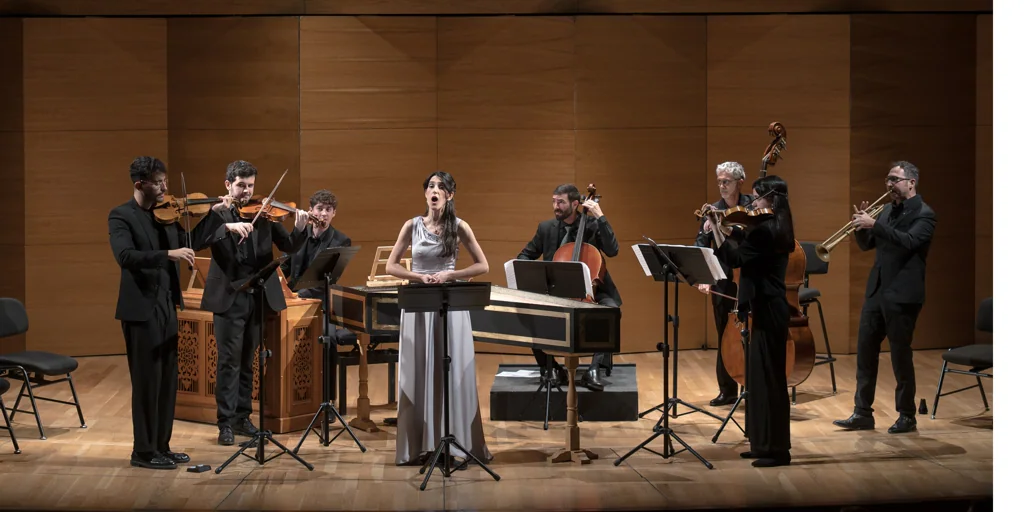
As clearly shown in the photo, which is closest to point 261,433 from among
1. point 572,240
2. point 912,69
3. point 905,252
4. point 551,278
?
point 551,278

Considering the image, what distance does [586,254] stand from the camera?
6.29 meters

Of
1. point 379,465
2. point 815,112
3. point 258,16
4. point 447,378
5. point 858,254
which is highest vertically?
point 258,16

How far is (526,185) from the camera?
8.33 m

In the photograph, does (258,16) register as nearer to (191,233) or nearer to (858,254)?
(191,233)

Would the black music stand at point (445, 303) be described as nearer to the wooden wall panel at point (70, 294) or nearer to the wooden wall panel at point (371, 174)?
the wooden wall panel at point (371, 174)

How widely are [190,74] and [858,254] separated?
5374 mm

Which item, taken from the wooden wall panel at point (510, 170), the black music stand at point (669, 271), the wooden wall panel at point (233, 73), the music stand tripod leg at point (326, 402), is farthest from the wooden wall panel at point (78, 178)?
the black music stand at point (669, 271)

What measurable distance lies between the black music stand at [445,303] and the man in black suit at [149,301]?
1.09 m

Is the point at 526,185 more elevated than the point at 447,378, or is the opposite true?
the point at 526,185

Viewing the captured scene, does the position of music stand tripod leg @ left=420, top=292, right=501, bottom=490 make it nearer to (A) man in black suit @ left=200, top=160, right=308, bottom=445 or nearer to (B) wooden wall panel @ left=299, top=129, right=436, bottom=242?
(A) man in black suit @ left=200, top=160, right=308, bottom=445

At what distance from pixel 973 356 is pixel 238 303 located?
4119 millimetres

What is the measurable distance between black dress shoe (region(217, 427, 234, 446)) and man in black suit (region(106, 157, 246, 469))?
389 millimetres

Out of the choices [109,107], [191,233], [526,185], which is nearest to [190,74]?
[109,107]

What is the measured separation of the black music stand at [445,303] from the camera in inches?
182
